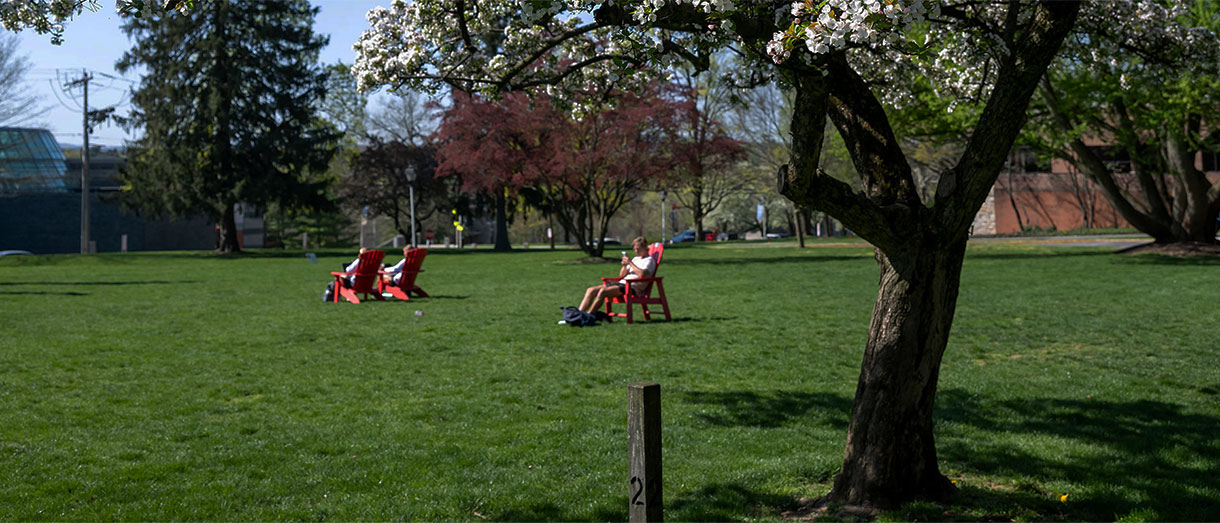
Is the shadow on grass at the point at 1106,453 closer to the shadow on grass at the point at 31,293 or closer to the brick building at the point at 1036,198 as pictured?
the shadow on grass at the point at 31,293

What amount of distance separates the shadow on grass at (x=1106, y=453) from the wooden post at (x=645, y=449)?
2492 millimetres

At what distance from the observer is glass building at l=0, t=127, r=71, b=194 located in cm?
5869

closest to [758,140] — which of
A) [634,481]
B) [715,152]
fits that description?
[715,152]

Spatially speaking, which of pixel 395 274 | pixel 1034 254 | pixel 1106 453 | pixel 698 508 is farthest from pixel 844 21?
pixel 1034 254

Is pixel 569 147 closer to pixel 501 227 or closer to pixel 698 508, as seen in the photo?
pixel 501 227

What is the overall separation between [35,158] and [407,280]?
182 feet

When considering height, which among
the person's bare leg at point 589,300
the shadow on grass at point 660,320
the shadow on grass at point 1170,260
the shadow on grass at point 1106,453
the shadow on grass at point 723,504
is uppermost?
the shadow on grass at point 1170,260

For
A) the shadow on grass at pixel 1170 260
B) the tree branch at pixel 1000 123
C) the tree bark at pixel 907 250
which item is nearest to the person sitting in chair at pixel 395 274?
the tree bark at pixel 907 250

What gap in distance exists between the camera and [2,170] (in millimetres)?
52000

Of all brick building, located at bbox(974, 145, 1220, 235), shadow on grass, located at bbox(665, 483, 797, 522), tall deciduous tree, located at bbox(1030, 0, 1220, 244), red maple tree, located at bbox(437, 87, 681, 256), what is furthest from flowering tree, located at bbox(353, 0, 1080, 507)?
brick building, located at bbox(974, 145, 1220, 235)

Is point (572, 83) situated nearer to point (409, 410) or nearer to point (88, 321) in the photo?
point (409, 410)

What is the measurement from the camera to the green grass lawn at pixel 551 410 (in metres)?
4.95

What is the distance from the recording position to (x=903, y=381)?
15.8 feet

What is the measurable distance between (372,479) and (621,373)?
355 centimetres
